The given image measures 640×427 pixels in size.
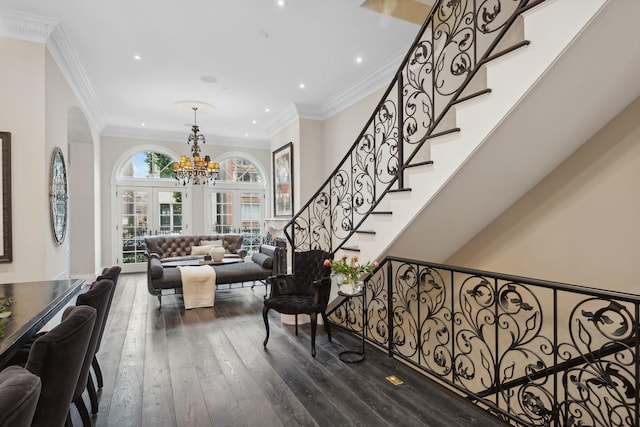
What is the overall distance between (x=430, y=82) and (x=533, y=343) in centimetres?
323

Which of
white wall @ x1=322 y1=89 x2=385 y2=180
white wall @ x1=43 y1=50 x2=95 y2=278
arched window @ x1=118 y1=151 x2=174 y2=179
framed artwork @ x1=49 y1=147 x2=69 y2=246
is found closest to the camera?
white wall @ x1=43 y1=50 x2=95 y2=278

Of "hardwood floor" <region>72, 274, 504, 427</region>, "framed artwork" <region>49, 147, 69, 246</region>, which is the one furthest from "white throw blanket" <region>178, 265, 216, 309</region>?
"framed artwork" <region>49, 147, 69, 246</region>

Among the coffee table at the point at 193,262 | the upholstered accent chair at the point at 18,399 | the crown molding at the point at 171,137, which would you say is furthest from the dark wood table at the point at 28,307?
the crown molding at the point at 171,137

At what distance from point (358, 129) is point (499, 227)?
293cm

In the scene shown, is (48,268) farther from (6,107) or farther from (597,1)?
(597,1)

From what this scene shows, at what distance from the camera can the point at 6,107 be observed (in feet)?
12.1

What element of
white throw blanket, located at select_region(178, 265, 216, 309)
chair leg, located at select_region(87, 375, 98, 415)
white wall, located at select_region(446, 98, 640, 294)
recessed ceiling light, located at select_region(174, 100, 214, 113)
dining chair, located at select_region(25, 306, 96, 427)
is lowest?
chair leg, located at select_region(87, 375, 98, 415)

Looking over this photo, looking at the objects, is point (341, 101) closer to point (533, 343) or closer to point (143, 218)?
point (533, 343)

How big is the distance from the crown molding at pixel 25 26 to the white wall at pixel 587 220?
537 centimetres

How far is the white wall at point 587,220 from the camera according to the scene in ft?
9.07

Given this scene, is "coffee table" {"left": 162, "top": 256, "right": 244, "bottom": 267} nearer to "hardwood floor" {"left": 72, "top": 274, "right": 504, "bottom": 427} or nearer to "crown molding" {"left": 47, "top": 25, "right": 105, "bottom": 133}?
"hardwood floor" {"left": 72, "top": 274, "right": 504, "bottom": 427}

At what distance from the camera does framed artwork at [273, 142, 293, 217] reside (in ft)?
23.8

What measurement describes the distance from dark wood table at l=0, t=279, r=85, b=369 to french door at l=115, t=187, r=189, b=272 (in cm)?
585

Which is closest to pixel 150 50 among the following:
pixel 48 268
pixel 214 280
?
pixel 48 268
